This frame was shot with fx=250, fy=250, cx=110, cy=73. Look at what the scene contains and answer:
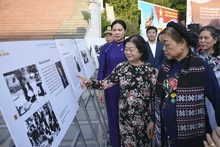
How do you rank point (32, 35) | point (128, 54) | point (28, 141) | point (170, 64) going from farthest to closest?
1. point (32, 35)
2. point (128, 54)
3. point (170, 64)
4. point (28, 141)

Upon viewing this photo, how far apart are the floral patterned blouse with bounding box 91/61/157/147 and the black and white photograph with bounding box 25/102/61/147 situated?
1.05 metres

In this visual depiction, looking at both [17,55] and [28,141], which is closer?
[28,141]

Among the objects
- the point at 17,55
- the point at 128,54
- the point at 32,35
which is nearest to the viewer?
the point at 17,55

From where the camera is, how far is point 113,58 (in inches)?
138

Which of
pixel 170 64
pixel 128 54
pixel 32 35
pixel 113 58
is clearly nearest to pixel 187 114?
pixel 170 64

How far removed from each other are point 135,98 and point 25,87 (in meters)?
1.46

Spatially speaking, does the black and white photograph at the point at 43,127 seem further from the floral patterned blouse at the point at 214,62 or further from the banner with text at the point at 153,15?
the banner with text at the point at 153,15

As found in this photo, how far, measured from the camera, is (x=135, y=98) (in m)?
2.71

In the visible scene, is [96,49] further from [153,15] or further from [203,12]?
[203,12]

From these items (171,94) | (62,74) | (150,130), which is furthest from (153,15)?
(171,94)

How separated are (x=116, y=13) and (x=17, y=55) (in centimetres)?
2431

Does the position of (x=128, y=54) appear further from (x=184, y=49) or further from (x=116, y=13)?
(x=116, y=13)

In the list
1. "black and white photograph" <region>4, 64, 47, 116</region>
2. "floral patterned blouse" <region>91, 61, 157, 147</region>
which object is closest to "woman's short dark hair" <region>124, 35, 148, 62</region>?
"floral patterned blouse" <region>91, 61, 157, 147</region>

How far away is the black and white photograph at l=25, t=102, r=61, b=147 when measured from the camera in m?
1.42
